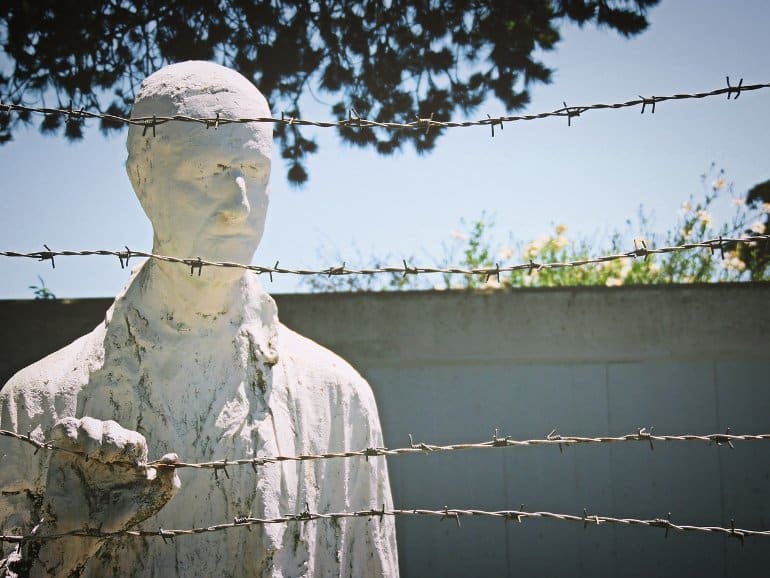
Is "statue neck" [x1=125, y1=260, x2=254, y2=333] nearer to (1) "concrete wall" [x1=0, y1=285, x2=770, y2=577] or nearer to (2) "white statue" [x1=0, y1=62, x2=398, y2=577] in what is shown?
(2) "white statue" [x1=0, y1=62, x2=398, y2=577]

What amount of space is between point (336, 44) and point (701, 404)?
3199 mm

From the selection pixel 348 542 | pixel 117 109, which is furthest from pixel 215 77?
pixel 117 109

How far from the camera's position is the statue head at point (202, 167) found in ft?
7.78

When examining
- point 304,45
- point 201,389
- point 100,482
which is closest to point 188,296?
point 201,389

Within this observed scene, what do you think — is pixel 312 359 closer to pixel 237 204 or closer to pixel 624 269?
pixel 237 204

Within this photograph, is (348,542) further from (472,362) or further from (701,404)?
(701,404)

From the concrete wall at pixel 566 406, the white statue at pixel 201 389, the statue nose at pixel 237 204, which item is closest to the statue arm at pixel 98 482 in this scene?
the white statue at pixel 201 389

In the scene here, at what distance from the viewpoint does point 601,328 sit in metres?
5.60

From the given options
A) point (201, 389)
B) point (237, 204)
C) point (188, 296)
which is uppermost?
point (237, 204)

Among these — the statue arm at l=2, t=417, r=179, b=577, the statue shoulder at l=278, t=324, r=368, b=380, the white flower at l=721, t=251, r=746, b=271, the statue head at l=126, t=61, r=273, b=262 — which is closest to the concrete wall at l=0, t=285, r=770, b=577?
the white flower at l=721, t=251, r=746, b=271

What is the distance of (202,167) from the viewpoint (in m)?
2.37

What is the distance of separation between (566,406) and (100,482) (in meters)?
4.04

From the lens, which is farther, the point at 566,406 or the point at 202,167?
the point at 566,406

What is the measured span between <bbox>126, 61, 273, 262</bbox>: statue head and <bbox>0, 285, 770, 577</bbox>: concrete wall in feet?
9.87
